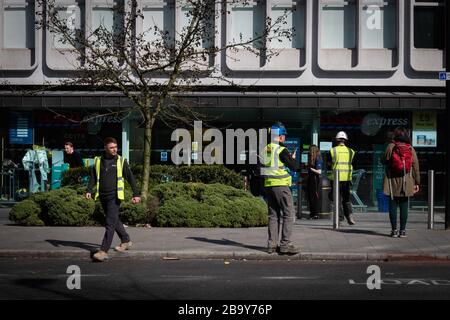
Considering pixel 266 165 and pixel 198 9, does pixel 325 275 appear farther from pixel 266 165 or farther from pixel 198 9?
pixel 198 9

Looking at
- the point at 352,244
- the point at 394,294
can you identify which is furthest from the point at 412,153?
the point at 394,294

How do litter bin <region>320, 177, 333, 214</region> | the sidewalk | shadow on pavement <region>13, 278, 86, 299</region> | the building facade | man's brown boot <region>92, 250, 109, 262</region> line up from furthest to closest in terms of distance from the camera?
1. the building facade
2. litter bin <region>320, 177, 333, 214</region>
3. the sidewalk
4. man's brown boot <region>92, 250, 109, 262</region>
5. shadow on pavement <region>13, 278, 86, 299</region>

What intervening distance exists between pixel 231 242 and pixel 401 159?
339cm

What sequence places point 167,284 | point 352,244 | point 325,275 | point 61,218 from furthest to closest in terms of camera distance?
point 61,218 → point 352,244 → point 325,275 → point 167,284

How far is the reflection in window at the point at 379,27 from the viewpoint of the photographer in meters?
19.4

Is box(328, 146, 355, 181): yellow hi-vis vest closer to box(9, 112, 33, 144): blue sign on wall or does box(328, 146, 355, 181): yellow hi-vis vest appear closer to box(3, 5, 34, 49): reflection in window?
box(9, 112, 33, 144): blue sign on wall

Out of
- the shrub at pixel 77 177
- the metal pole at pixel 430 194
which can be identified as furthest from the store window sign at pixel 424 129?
the shrub at pixel 77 177

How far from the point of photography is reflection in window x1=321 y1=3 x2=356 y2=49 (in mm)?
19438

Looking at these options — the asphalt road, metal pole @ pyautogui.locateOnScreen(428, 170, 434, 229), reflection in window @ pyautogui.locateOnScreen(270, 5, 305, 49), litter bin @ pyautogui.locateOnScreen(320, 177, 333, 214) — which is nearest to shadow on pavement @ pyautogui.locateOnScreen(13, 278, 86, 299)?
the asphalt road

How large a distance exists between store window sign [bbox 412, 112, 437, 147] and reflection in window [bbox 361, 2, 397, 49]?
7.03 feet

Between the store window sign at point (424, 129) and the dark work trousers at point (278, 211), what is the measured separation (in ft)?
32.7

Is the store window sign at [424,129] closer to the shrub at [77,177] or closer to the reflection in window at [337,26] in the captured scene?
the reflection in window at [337,26]
